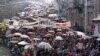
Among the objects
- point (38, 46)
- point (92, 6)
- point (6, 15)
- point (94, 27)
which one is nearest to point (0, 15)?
point (6, 15)

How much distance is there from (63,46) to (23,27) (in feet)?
29.6

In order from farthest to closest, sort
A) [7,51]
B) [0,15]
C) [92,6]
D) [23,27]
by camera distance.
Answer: [0,15] → [92,6] → [23,27] → [7,51]

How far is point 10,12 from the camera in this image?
162 feet

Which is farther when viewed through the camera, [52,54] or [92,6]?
[92,6]

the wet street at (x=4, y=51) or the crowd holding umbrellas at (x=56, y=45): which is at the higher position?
the crowd holding umbrellas at (x=56, y=45)

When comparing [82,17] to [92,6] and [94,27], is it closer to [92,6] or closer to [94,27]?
[92,6]

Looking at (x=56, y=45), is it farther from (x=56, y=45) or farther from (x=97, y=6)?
(x=97, y=6)

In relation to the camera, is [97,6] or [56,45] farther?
[97,6]

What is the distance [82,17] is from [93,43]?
1654cm

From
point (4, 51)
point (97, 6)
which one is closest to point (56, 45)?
point (4, 51)

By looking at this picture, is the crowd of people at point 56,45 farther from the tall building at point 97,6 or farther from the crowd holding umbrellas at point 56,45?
the tall building at point 97,6

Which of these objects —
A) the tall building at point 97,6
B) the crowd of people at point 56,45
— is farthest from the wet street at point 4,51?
the tall building at point 97,6

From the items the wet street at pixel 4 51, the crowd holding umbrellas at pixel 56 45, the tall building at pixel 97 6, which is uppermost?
the tall building at pixel 97 6

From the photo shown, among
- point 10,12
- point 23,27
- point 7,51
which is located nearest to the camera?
point 7,51
